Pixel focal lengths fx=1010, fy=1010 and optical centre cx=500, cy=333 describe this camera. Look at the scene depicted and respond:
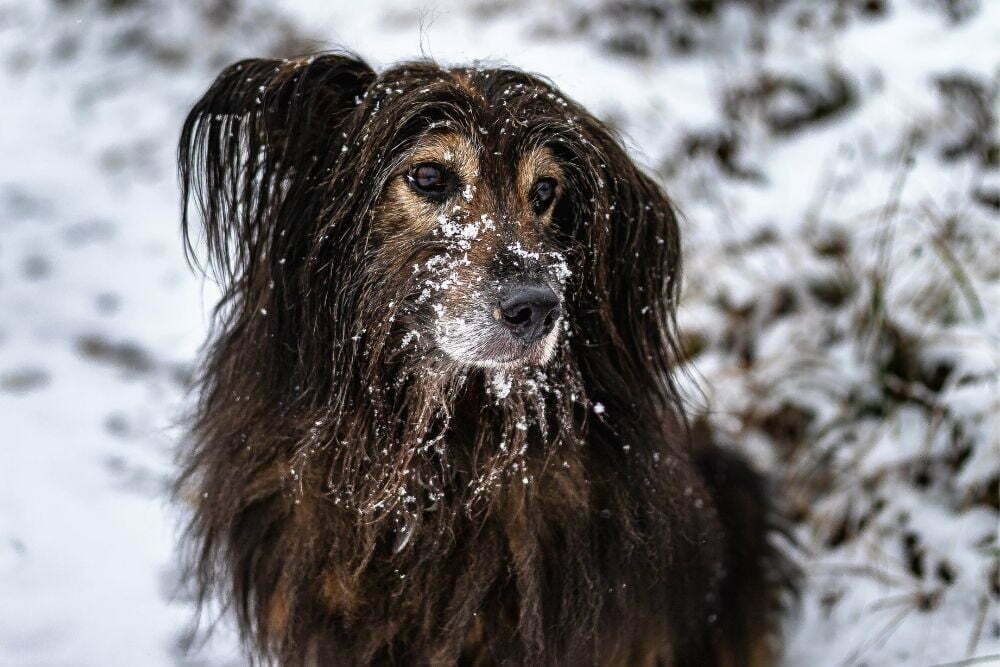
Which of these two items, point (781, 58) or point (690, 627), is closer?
point (690, 627)

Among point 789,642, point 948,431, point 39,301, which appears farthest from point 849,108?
point 39,301

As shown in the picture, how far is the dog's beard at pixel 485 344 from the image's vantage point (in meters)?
2.26

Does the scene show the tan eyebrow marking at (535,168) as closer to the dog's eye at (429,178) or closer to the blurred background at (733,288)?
the dog's eye at (429,178)

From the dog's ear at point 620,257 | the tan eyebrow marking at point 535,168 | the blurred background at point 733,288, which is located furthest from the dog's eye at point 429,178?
the blurred background at point 733,288

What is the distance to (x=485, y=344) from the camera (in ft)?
7.48

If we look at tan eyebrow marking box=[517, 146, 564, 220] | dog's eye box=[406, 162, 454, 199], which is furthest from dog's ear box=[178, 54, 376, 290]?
tan eyebrow marking box=[517, 146, 564, 220]

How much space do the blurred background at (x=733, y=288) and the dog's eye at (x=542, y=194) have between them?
493mm

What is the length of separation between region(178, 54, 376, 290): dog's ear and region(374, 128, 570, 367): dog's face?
0.67 feet

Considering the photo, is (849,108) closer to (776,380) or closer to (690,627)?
(776,380)

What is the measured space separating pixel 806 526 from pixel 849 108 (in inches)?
96.1

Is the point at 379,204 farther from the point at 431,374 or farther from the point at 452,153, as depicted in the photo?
the point at 431,374

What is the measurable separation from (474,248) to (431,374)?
0.33 metres

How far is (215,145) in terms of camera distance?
7.81 ft

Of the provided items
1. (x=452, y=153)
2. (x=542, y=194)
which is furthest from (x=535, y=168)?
(x=452, y=153)
